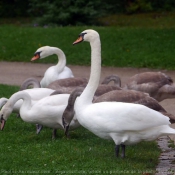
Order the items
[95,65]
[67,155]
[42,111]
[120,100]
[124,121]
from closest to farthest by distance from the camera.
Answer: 1. [124,121]
2. [67,155]
3. [95,65]
4. [120,100]
5. [42,111]

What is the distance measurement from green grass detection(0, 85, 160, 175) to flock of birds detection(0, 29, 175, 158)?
→ 23cm

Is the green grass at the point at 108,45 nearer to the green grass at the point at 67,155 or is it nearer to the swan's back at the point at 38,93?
the swan's back at the point at 38,93

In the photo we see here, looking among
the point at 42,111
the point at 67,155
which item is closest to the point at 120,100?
the point at 42,111

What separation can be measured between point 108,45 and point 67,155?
10820mm

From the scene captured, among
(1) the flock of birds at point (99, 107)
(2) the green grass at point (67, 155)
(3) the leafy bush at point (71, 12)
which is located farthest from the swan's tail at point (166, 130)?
(3) the leafy bush at point (71, 12)

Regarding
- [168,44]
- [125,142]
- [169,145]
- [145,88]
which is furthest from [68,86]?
[168,44]

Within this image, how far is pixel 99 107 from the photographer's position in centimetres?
643

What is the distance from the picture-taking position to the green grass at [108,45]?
15962mm

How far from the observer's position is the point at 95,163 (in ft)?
20.5

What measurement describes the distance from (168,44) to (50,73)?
248 inches

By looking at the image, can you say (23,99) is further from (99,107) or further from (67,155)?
(99,107)

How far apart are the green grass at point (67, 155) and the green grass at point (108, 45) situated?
25.3 ft

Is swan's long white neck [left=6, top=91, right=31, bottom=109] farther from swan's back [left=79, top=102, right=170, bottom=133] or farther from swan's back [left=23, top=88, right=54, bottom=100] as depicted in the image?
swan's back [left=79, top=102, right=170, bottom=133]

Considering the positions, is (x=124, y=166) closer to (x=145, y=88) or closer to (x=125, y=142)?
(x=125, y=142)
